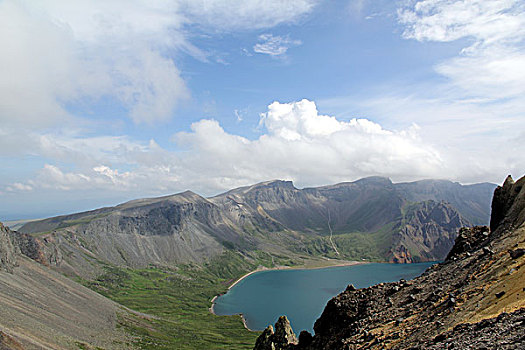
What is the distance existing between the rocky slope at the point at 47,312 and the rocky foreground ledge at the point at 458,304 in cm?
8100

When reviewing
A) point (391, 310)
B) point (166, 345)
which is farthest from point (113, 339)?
point (391, 310)

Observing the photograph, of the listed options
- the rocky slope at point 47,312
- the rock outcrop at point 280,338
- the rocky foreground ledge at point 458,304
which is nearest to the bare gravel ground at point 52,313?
the rocky slope at point 47,312

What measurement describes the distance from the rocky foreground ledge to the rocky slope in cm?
8100

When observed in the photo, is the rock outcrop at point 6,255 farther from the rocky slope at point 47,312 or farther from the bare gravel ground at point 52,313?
the bare gravel ground at point 52,313

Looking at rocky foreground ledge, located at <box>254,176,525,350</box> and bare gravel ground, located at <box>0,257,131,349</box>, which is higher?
rocky foreground ledge, located at <box>254,176,525,350</box>

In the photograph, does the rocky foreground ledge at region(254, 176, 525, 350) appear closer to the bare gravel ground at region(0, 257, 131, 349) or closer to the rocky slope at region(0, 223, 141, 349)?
the rocky slope at region(0, 223, 141, 349)

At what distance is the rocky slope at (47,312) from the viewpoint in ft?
312

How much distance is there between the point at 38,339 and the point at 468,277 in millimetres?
112182

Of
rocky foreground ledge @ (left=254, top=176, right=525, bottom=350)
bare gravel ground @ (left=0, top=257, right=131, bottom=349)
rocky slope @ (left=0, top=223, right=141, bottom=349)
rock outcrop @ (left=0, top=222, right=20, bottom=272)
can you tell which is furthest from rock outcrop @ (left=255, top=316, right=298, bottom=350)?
rock outcrop @ (left=0, top=222, right=20, bottom=272)

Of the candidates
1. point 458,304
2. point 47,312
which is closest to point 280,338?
point 458,304

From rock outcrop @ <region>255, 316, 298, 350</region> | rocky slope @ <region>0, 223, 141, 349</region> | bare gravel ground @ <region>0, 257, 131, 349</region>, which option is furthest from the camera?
bare gravel ground @ <region>0, 257, 131, 349</region>

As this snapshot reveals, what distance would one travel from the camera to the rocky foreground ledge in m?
25.0

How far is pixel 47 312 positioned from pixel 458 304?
145522mm

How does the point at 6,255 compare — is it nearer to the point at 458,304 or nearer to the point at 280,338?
the point at 280,338
